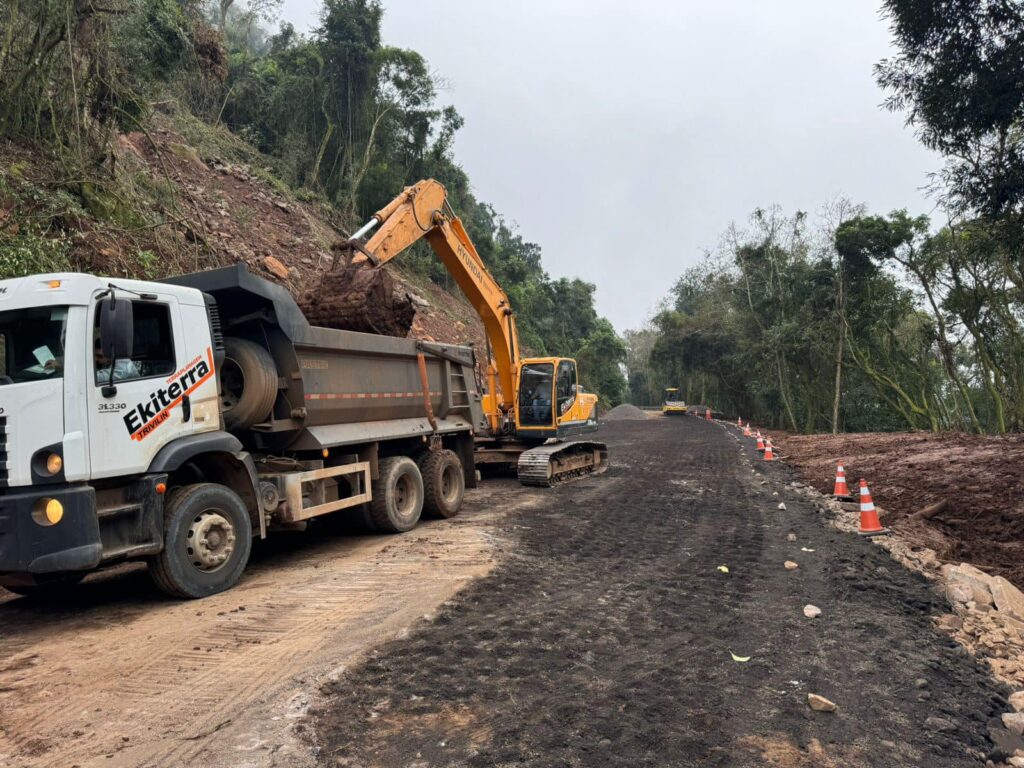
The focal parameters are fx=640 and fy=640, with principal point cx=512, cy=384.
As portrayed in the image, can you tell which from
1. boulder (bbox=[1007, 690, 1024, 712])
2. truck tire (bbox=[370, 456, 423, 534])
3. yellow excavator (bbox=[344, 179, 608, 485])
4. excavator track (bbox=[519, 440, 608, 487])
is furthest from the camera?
excavator track (bbox=[519, 440, 608, 487])

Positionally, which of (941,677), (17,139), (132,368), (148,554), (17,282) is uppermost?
(17,139)

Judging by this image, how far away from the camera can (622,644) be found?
4.42 metres

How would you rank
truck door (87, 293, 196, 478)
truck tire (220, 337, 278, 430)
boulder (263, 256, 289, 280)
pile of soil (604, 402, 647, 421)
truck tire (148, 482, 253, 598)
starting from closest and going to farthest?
truck door (87, 293, 196, 478) < truck tire (148, 482, 253, 598) < truck tire (220, 337, 278, 430) < boulder (263, 256, 289, 280) < pile of soil (604, 402, 647, 421)

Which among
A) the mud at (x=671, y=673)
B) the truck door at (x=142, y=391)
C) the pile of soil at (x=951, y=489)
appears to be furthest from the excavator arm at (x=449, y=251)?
the pile of soil at (x=951, y=489)

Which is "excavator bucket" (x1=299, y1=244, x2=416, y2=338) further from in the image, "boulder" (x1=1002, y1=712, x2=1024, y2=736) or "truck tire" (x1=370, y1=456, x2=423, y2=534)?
"boulder" (x1=1002, y1=712, x2=1024, y2=736)

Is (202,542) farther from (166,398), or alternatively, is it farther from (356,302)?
(356,302)

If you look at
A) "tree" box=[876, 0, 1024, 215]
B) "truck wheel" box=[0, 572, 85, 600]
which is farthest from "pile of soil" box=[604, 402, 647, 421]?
"truck wheel" box=[0, 572, 85, 600]

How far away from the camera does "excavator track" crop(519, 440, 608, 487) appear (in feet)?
40.7

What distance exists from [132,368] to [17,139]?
10.1m

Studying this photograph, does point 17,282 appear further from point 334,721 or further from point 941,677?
point 941,677

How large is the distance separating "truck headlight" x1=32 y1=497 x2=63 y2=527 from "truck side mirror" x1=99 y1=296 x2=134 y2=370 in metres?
1.08

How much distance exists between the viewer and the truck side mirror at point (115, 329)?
4625 mm

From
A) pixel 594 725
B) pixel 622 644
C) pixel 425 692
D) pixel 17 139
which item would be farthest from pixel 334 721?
pixel 17 139

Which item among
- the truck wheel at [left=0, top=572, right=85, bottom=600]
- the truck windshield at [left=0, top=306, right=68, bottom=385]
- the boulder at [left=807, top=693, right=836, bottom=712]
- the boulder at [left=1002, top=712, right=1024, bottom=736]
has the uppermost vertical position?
the truck windshield at [left=0, top=306, right=68, bottom=385]
